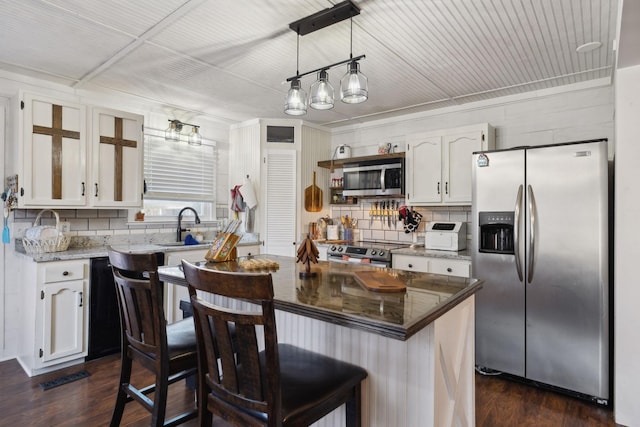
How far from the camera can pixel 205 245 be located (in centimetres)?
387

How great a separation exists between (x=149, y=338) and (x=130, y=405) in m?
1.14

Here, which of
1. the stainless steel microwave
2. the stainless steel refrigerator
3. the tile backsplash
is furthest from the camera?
the stainless steel microwave

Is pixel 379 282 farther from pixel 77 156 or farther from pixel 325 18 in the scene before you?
pixel 77 156

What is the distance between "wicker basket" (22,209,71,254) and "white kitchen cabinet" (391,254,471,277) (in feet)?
9.78

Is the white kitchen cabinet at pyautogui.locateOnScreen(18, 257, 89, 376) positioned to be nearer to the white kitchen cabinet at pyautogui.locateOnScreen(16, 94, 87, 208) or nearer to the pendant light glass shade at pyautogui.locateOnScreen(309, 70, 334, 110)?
the white kitchen cabinet at pyautogui.locateOnScreen(16, 94, 87, 208)

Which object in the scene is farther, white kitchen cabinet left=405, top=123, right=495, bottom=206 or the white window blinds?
the white window blinds

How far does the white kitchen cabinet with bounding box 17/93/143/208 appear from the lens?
2904 mm

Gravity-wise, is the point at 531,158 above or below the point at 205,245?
above

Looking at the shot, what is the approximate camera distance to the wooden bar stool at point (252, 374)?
1.12m

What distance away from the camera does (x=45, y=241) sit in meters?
2.95

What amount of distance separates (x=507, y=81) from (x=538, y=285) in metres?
1.79

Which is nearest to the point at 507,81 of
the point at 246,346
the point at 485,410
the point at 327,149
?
the point at 327,149

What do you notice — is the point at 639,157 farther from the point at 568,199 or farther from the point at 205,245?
the point at 205,245

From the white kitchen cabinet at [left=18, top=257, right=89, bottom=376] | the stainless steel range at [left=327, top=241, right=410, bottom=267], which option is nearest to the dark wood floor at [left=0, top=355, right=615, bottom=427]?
the white kitchen cabinet at [left=18, top=257, right=89, bottom=376]
